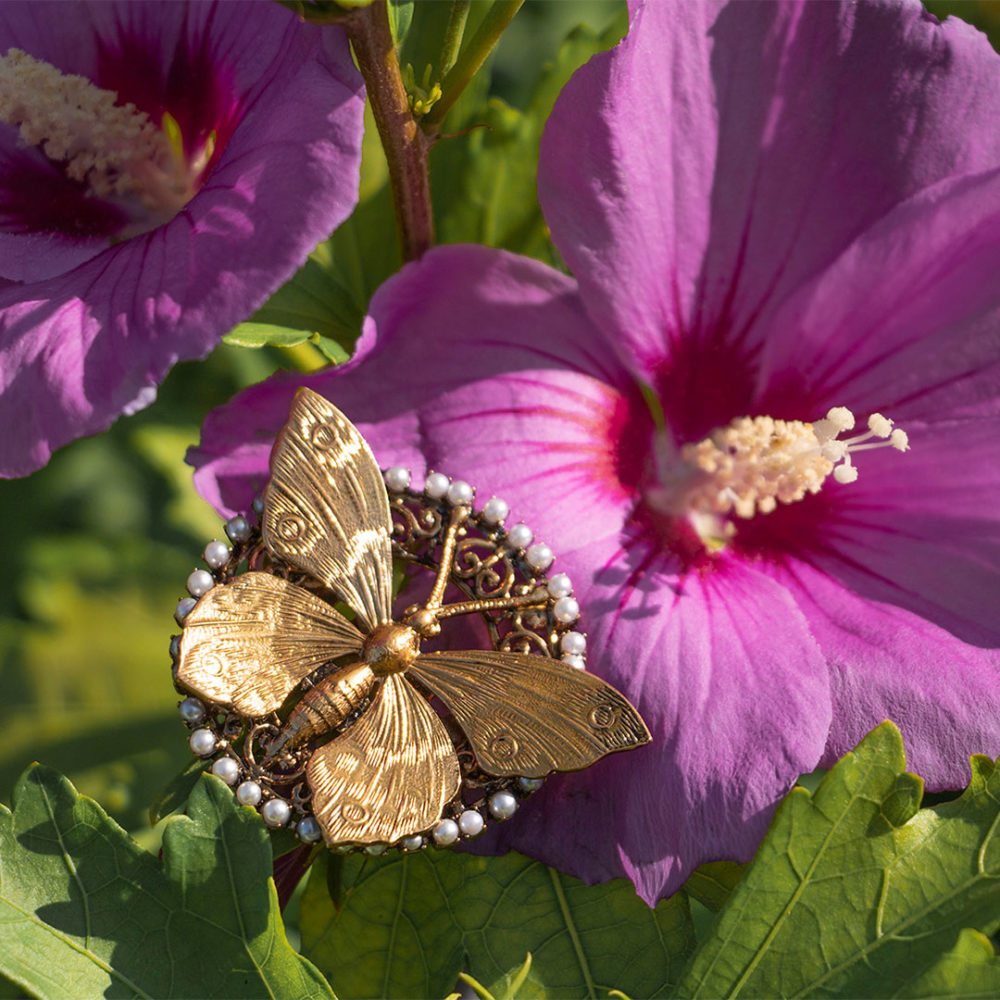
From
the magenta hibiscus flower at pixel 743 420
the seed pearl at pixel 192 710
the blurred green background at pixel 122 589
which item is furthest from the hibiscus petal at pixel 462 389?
the blurred green background at pixel 122 589

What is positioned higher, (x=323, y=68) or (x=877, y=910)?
(x=323, y=68)

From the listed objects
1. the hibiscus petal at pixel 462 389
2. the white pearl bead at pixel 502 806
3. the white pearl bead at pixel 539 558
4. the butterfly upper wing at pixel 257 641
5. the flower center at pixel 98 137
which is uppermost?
the flower center at pixel 98 137

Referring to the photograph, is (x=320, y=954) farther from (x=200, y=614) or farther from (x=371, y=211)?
(x=371, y=211)

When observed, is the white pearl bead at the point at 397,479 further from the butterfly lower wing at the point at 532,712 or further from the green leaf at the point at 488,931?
the green leaf at the point at 488,931

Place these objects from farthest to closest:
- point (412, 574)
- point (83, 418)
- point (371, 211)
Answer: point (371, 211) → point (412, 574) → point (83, 418)

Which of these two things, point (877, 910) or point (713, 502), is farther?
point (713, 502)

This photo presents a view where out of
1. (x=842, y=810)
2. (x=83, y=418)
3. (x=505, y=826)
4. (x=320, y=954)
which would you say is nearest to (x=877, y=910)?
(x=842, y=810)

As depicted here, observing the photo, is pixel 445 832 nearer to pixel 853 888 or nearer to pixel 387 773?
pixel 387 773

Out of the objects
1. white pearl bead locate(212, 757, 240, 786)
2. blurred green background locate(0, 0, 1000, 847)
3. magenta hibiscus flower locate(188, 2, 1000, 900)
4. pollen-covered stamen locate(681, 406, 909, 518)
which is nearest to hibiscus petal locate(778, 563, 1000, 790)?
magenta hibiscus flower locate(188, 2, 1000, 900)
